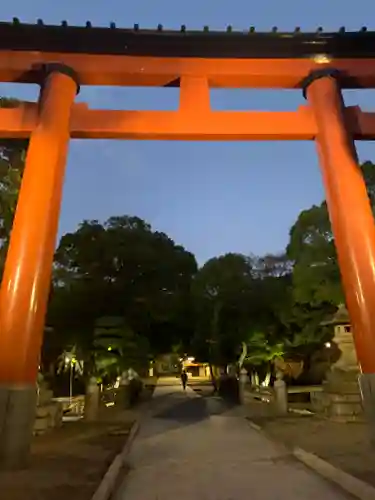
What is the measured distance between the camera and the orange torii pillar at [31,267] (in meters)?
6.01

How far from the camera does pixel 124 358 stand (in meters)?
21.5

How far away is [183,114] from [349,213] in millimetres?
3437

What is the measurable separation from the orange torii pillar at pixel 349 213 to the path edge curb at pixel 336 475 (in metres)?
0.99

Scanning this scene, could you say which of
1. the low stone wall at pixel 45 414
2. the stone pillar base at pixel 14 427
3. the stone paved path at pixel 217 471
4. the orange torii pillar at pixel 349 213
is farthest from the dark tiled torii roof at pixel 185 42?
the low stone wall at pixel 45 414

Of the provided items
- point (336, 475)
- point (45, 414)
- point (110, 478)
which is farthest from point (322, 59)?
point (45, 414)

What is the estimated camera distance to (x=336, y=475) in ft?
17.8

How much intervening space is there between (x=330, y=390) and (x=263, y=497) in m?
8.52

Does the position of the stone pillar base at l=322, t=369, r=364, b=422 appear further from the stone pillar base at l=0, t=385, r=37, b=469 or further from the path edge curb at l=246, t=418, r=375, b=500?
the stone pillar base at l=0, t=385, r=37, b=469

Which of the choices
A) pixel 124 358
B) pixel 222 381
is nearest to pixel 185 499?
pixel 124 358

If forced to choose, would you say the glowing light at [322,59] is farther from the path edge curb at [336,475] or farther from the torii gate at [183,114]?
the path edge curb at [336,475]

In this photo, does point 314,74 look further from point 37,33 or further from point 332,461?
point 332,461

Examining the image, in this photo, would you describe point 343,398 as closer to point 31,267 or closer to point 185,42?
point 31,267

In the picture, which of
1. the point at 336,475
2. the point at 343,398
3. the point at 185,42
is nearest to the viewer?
the point at 336,475

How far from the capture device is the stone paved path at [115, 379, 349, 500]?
5.09 meters
